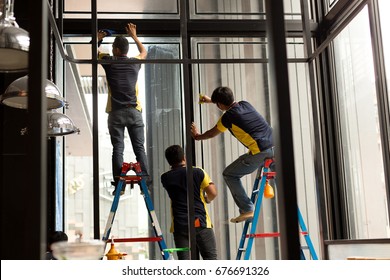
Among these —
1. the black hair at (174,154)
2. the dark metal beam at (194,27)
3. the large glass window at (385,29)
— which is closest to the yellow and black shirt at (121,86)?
the black hair at (174,154)

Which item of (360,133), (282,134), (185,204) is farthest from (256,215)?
(282,134)

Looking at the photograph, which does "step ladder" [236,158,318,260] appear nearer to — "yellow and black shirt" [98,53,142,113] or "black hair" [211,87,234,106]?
"black hair" [211,87,234,106]

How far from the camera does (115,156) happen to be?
176 inches

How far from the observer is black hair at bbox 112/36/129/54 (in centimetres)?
482

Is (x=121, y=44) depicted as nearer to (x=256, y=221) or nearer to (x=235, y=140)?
(x=235, y=140)

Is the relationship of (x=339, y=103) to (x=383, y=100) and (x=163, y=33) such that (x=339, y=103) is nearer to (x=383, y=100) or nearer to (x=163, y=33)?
(x=383, y=100)

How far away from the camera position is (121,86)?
4648mm

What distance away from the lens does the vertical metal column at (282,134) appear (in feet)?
2.66

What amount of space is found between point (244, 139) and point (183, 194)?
677 millimetres

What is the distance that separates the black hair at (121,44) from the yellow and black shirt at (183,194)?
3.73ft

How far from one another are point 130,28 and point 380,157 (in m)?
2.44

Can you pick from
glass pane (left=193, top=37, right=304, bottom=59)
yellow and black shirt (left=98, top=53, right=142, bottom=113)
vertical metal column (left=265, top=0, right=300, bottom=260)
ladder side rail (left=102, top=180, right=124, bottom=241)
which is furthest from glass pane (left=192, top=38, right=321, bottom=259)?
vertical metal column (left=265, top=0, right=300, bottom=260)

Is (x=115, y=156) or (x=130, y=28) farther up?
(x=130, y=28)
